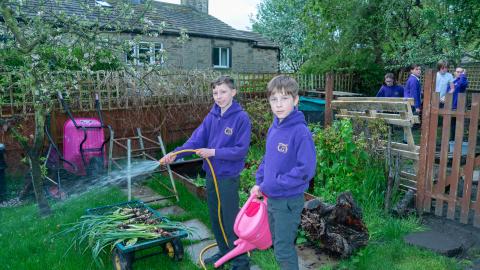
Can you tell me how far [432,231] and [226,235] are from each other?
8.16ft

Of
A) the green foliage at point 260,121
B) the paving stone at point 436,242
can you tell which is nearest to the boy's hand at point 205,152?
the paving stone at point 436,242

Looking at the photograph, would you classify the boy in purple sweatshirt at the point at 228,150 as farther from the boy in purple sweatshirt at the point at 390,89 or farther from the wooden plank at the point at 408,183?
the boy in purple sweatshirt at the point at 390,89

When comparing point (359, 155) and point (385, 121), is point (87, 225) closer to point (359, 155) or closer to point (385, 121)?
point (359, 155)

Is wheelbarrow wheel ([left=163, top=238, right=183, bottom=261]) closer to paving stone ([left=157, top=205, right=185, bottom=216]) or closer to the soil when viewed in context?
paving stone ([left=157, top=205, right=185, bottom=216])

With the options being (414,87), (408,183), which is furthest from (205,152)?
(414,87)

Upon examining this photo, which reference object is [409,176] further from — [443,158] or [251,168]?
[251,168]

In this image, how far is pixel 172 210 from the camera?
5605 mm

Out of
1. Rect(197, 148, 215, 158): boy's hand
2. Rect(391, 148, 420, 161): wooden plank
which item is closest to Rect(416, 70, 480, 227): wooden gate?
Rect(391, 148, 420, 161): wooden plank

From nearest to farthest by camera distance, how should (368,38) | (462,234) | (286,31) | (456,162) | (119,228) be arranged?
(119,228)
(462,234)
(456,162)
(368,38)
(286,31)

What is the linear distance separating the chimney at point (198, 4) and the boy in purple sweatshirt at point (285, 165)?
21995 mm

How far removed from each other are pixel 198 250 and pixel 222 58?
1830 centimetres

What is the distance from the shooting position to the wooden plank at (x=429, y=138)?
4.87 m

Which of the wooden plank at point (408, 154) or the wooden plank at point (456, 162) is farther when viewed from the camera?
the wooden plank at point (408, 154)

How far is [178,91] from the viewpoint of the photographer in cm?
923
